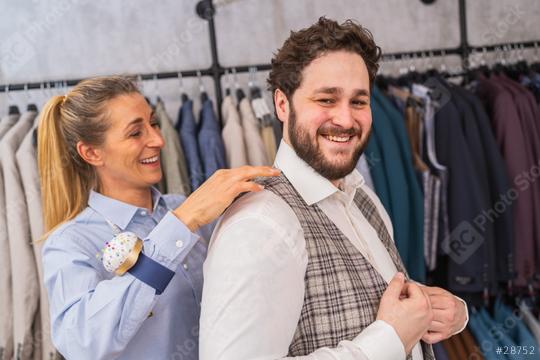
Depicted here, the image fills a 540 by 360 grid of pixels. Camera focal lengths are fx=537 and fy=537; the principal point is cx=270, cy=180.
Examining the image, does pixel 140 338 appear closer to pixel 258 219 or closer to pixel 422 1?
pixel 258 219

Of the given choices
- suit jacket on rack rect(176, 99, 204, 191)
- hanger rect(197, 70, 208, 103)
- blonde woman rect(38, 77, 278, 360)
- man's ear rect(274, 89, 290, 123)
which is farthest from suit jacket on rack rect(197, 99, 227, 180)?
man's ear rect(274, 89, 290, 123)

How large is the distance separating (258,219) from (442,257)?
132 centimetres

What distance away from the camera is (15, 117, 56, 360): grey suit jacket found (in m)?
1.67

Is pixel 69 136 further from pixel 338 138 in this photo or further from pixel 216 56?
pixel 216 56

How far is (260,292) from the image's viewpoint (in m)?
0.82

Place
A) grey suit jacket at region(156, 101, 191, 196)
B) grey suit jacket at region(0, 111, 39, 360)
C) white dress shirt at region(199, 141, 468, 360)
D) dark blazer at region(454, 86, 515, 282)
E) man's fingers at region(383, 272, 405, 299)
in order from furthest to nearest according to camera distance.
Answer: dark blazer at region(454, 86, 515, 282) → grey suit jacket at region(156, 101, 191, 196) → grey suit jacket at region(0, 111, 39, 360) → man's fingers at region(383, 272, 405, 299) → white dress shirt at region(199, 141, 468, 360)

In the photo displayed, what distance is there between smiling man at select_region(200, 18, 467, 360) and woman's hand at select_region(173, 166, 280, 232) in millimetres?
23

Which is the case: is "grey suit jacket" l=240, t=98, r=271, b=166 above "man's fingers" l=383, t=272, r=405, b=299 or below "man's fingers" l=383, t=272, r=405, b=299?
above

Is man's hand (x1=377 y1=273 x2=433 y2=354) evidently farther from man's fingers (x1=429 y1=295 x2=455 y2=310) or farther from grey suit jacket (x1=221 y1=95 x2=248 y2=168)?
grey suit jacket (x1=221 y1=95 x2=248 y2=168)

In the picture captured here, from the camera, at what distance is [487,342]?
190 centimetres

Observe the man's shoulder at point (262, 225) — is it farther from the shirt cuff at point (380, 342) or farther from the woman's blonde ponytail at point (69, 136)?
the woman's blonde ponytail at point (69, 136)

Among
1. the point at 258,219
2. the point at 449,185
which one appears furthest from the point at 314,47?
the point at 449,185

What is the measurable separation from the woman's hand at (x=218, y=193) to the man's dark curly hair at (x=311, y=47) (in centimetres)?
18

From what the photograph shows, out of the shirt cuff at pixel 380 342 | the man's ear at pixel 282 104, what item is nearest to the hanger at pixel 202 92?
the man's ear at pixel 282 104
